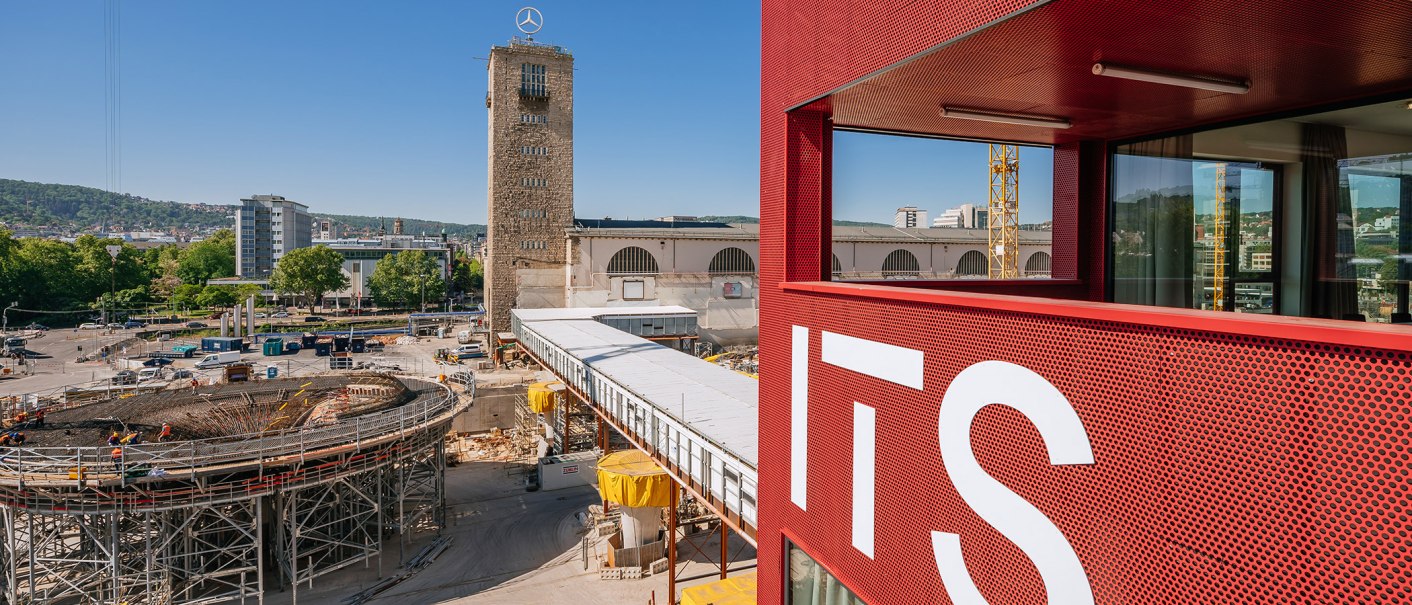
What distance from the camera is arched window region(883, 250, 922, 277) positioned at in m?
64.2

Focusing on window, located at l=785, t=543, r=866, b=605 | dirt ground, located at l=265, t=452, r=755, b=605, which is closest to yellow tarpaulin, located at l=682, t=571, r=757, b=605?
dirt ground, located at l=265, t=452, r=755, b=605

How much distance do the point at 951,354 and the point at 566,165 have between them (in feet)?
177

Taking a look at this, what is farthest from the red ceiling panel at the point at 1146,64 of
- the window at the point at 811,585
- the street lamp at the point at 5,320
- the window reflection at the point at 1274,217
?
the street lamp at the point at 5,320

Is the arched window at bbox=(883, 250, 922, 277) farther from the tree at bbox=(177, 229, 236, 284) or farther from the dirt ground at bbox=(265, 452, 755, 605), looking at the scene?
the tree at bbox=(177, 229, 236, 284)

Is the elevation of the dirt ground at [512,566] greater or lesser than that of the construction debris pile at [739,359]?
lesser

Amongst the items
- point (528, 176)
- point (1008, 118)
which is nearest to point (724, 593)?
point (1008, 118)

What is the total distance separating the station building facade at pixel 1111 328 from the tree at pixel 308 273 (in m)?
92.4

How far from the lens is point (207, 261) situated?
365 ft

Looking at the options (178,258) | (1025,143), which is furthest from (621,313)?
(178,258)

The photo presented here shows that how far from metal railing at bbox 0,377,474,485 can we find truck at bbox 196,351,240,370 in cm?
3165

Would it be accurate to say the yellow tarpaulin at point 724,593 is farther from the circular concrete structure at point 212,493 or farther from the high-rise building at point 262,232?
the high-rise building at point 262,232

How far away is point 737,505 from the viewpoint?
14742 millimetres

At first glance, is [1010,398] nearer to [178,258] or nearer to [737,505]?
[737,505]

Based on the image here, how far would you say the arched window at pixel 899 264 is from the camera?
2530 inches
